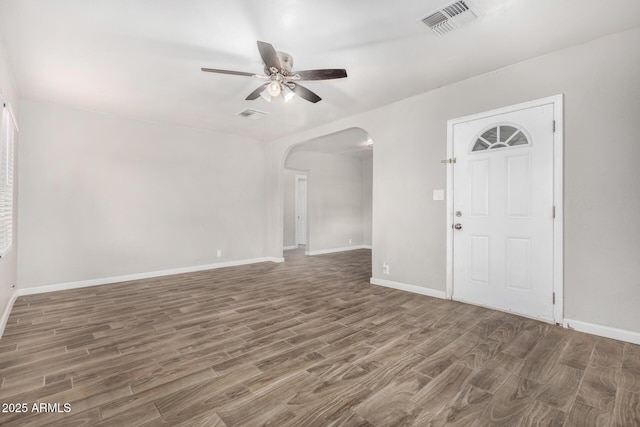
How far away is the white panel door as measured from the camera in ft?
10.5

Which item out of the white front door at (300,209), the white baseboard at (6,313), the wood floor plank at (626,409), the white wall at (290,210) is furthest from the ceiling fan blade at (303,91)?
the white front door at (300,209)

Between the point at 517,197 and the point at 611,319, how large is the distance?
4.54 ft

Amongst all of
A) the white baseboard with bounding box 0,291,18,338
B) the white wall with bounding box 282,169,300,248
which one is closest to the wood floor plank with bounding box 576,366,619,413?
the white baseboard with bounding box 0,291,18,338

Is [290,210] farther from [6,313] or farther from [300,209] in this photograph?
[6,313]

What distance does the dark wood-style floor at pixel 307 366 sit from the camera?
177 cm

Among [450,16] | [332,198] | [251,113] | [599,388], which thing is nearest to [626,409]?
[599,388]

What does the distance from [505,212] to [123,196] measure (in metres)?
5.74

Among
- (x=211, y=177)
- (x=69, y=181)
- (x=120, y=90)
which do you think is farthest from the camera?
(x=211, y=177)

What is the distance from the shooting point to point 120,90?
13.1ft

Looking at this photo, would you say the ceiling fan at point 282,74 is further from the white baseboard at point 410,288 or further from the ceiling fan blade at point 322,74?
the white baseboard at point 410,288

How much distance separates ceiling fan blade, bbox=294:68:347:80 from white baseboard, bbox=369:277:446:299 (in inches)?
117

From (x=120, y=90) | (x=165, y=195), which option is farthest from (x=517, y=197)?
(x=165, y=195)

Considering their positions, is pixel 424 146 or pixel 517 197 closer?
pixel 517 197

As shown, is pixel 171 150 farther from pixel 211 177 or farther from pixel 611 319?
pixel 611 319
